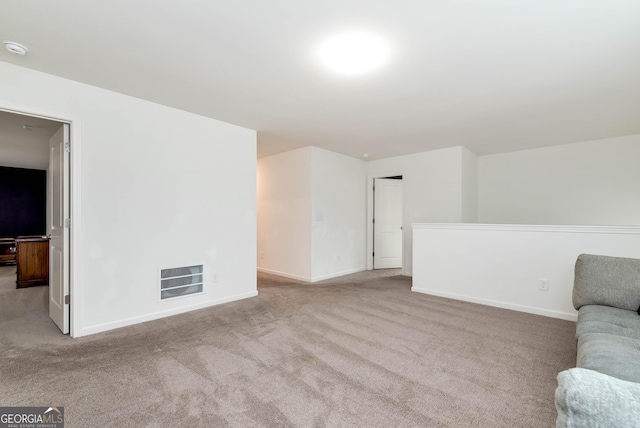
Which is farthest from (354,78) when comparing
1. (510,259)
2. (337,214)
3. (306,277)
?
(306,277)

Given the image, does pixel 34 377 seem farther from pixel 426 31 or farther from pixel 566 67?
pixel 566 67

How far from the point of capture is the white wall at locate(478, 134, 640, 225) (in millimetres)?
4355

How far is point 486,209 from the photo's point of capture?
223 inches

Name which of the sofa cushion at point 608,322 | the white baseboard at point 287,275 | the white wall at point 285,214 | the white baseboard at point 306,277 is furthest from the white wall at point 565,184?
the white baseboard at point 287,275

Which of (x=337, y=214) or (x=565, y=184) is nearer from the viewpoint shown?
(x=565, y=184)

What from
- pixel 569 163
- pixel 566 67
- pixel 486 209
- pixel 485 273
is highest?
pixel 566 67

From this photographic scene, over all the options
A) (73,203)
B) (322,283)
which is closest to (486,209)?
(322,283)

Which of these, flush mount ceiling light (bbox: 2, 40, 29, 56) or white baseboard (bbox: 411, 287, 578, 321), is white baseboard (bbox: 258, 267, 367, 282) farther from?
flush mount ceiling light (bbox: 2, 40, 29, 56)

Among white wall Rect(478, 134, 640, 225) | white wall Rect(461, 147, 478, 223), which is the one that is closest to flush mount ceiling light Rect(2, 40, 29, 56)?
white wall Rect(461, 147, 478, 223)

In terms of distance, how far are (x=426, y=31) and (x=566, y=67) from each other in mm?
1394

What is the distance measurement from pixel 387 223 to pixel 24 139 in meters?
6.36

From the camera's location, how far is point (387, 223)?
6234 millimetres

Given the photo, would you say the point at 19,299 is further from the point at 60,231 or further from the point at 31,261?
the point at 60,231

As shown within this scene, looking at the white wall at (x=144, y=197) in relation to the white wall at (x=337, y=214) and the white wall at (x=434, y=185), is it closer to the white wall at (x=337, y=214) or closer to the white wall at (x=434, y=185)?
the white wall at (x=337, y=214)
